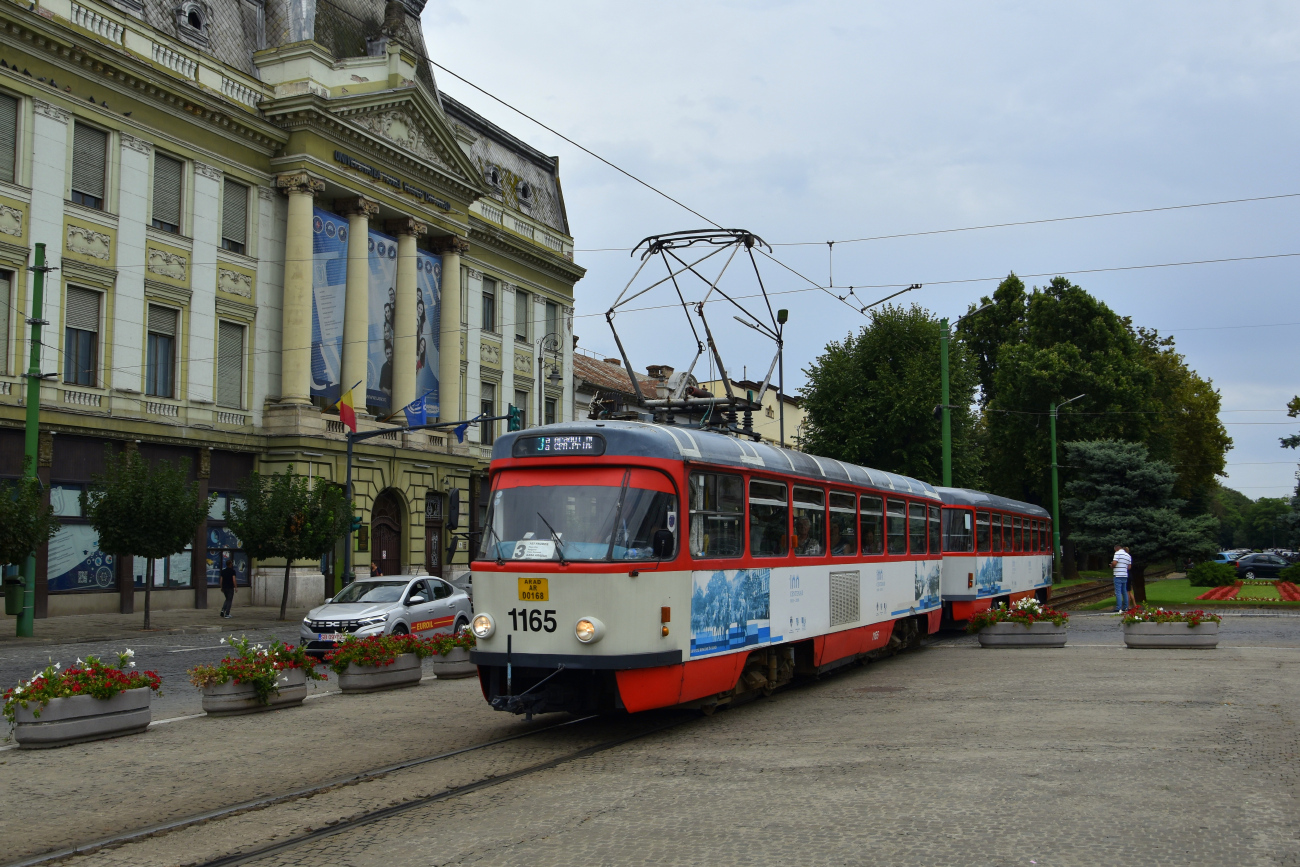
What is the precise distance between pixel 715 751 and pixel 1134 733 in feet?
12.1

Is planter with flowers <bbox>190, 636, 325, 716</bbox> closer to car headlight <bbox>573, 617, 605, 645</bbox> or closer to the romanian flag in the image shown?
car headlight <bbox>573, 617, 605, 645</bbox>

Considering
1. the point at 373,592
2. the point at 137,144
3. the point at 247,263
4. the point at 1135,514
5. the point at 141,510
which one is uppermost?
the point at 137,144

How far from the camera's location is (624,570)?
33.9ft

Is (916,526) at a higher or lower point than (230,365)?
lower

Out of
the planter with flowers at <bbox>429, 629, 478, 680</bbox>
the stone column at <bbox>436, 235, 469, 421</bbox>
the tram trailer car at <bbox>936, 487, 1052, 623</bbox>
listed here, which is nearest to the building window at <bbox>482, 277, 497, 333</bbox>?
the stone column at <bbox>436, 235, 469, 421</bbox>

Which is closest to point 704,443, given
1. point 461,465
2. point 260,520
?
point 260,520

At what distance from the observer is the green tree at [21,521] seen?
22.8 m

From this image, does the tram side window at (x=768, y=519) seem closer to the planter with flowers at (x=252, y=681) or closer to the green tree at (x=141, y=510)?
the planter with flowers at (x=252, y=681)

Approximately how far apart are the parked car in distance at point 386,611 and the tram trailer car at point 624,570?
812 cm

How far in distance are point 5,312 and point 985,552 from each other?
23101 mm

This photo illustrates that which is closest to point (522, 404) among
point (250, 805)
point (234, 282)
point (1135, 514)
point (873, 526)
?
point (234, 282)

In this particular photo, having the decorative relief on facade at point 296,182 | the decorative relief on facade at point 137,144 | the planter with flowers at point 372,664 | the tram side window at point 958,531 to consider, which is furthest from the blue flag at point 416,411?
the planter with flowers at point 372,664

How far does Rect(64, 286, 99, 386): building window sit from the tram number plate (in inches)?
905

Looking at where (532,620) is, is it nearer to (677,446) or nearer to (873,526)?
(677,446)
